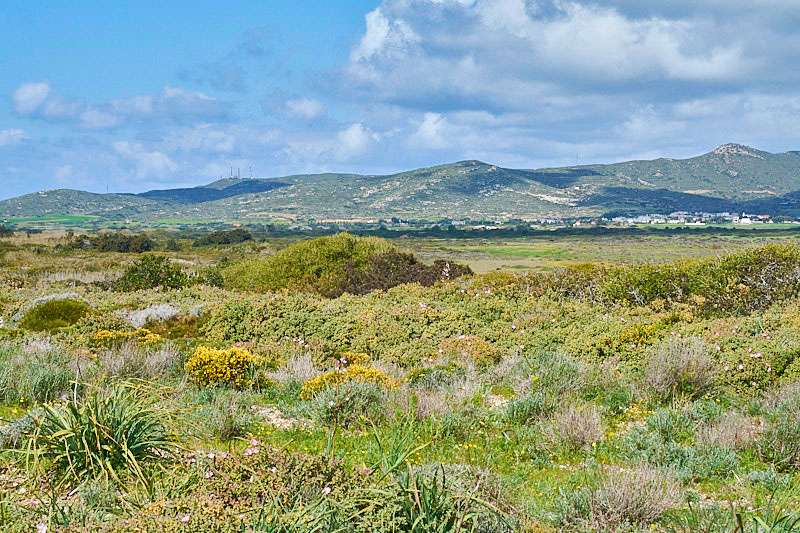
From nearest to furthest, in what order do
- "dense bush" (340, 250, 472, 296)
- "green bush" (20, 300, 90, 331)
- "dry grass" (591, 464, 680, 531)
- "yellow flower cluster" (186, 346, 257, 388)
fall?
"dry grass" (591, 464, 680, 531), "yellow flower cluster" (186, 346, 257, 388), "green bush" (20, 300, 90, 331), "dense bush" (340, 250, 472, 296)

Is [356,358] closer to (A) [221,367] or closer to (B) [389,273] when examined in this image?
(A) [221,367]

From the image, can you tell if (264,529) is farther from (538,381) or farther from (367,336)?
(367,336)

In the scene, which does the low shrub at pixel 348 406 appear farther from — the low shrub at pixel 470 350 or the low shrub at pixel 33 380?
the low shrub at pixel 470 350

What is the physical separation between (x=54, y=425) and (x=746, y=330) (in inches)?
429

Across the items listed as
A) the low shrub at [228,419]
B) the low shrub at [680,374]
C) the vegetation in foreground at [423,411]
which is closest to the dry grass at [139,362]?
the vegetation in foreground at [423,411]

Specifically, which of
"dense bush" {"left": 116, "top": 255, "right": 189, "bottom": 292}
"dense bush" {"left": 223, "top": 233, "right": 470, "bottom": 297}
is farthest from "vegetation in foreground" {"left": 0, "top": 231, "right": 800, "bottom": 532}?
"dense bush" {"left": 116, "top": 255, "right": 189, "bottom": 292}

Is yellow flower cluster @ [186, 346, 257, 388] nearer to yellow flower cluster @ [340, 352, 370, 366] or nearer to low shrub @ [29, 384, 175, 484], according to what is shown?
yellow flower cluster @ [340, 352, 370, 366]

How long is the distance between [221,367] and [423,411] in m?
3.46

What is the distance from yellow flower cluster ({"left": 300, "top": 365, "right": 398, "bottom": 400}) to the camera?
8.70 m

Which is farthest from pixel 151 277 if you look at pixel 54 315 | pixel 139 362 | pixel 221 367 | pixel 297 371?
pixel 221 367

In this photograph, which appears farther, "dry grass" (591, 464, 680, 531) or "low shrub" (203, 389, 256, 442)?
"low shrub" (203, 389, 256, 442)

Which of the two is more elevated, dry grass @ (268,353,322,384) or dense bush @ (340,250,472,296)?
dense bush @ (340,250,472,296)

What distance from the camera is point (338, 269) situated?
1109 inches

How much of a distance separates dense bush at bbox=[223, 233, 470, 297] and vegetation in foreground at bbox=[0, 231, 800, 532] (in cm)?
622
